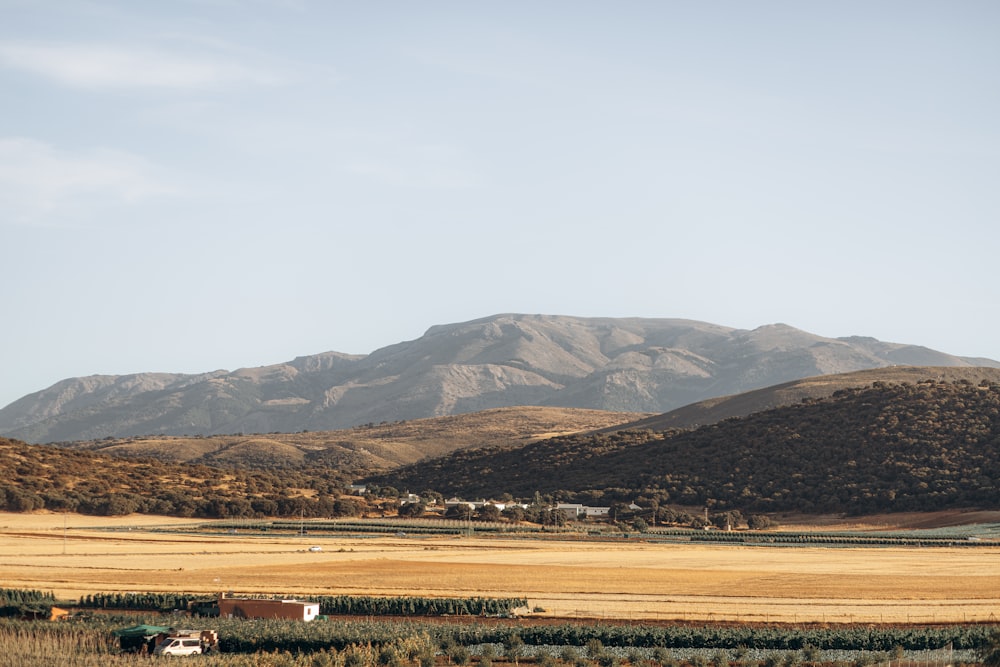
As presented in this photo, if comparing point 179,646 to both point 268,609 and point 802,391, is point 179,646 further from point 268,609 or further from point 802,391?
point 802,391

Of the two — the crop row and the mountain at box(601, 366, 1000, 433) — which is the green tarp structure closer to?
the crop row

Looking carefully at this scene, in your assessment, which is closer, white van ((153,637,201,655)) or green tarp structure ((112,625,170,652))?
white van ((153,637,201,655))

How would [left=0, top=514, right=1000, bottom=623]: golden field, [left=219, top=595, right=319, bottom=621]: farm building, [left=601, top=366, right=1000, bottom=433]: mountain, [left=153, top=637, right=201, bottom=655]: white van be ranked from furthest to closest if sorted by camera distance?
[left=601, top=366, right=1000, bottom=433]: mountain, [left=0, top=514, right=1000, bottom=623]: golden field, [left=219, top=595, right=319, bottom=621]: farm building, [left=153, top=637, right=201, bottom=655]: white van

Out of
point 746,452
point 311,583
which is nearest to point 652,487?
point 746,452

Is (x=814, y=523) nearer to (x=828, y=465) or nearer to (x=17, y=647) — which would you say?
A: (x=828, y=465)

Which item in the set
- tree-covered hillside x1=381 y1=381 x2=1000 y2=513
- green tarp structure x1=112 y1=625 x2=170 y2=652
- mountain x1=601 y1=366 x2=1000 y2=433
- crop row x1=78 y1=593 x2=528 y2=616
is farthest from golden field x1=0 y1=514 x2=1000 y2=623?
mountain x1=601 y1=366 x2=1000 y2=433

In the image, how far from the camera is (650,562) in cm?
6506

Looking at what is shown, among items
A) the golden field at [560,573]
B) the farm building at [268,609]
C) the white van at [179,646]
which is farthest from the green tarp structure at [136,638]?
the golden field at [560,573]

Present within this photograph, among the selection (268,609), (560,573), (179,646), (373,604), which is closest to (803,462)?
(560,573)

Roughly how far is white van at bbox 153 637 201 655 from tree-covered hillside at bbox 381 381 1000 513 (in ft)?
266

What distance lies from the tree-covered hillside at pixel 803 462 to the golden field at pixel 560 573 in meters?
32.5

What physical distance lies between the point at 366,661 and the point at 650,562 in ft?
109

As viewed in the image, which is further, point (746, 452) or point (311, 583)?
point (746, 452)

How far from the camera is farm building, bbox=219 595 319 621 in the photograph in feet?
137
